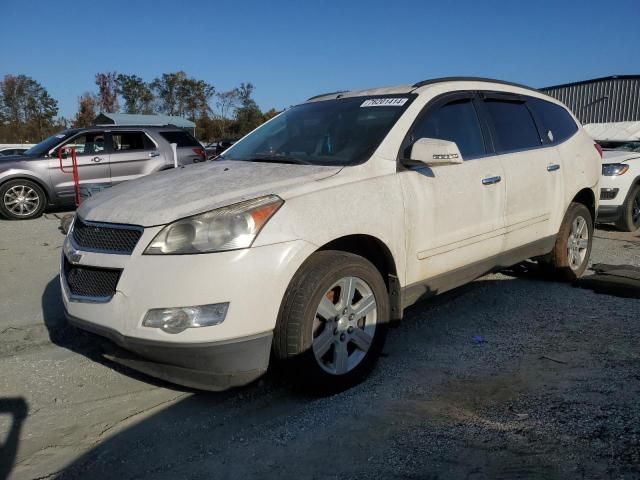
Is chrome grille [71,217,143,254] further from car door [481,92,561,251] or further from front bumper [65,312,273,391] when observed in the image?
car door [481,92,561,251]

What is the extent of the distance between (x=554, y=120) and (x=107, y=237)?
13.5 ft

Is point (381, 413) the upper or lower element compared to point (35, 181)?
lower

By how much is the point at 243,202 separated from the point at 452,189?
1562 mm

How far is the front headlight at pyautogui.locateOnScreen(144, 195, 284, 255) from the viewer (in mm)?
2527

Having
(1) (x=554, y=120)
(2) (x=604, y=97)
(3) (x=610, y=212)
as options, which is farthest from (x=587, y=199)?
(2) (x=604, y=97)

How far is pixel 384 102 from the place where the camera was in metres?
3.68

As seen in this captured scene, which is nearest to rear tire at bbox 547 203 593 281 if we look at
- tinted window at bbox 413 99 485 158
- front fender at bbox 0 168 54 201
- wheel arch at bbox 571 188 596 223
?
wheel arch at bbox 571 188 596 223

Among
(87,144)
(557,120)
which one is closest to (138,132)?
(87,144)

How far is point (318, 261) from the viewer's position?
2807 mm

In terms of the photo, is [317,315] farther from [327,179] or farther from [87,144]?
[87,144]

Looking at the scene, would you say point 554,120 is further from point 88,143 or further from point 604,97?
point 604,97

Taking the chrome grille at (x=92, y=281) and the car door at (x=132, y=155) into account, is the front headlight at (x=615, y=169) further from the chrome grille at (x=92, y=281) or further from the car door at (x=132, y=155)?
the car door at (x=132, y=155)

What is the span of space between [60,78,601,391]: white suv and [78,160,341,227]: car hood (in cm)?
1

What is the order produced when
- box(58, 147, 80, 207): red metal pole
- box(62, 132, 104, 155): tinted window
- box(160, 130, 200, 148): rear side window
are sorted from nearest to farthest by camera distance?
box(58, 147, 80, 207): red metal pole < box(62, 132, 104, 155): tinted window < box(160, 130, 200, 148): rear side window
